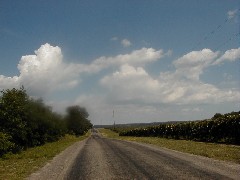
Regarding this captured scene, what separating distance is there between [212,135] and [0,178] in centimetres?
3028

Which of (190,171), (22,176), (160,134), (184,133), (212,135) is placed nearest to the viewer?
(190,171)

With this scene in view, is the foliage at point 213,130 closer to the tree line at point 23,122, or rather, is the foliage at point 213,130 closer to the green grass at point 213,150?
the green grass at point 213,150

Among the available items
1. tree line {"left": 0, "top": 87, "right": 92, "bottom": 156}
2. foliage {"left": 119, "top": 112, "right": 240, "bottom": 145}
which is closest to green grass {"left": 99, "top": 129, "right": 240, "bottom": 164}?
foliage {"left": 119, "top": 112, "right": 240, "bottom": 145}

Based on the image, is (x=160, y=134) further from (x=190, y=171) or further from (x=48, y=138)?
(x=190, y=171)

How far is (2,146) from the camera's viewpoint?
2667cm

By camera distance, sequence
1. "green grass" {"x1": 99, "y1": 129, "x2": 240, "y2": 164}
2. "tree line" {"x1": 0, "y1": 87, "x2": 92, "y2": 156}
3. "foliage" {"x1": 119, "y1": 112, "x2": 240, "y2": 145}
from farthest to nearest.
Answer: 1. "foliage" {"x1": 119, "y1": 112, "x2": 240, "y2": 145}
2. "tree line" {"x1": 0, "y1": 87, "x2": 92, "y2": 156}
3. "green grass" {"x1": 99, "y1": 129, "x2": 240, "y2": 164}

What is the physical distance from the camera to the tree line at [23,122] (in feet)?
111

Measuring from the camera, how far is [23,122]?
1512 inches

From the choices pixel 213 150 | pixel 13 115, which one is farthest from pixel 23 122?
pixel 213 150

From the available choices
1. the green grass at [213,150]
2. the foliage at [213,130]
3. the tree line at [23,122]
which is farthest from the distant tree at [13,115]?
the foliage at [213,130]

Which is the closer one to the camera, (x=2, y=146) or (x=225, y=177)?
(x=225, y=177)

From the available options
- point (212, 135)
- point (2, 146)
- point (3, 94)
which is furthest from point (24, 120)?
point (212, 135)

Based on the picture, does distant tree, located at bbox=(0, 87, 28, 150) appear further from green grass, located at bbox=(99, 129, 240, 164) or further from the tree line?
green grass, located at bbox=(99, 129, 240, 164)

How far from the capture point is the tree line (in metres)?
33.8
